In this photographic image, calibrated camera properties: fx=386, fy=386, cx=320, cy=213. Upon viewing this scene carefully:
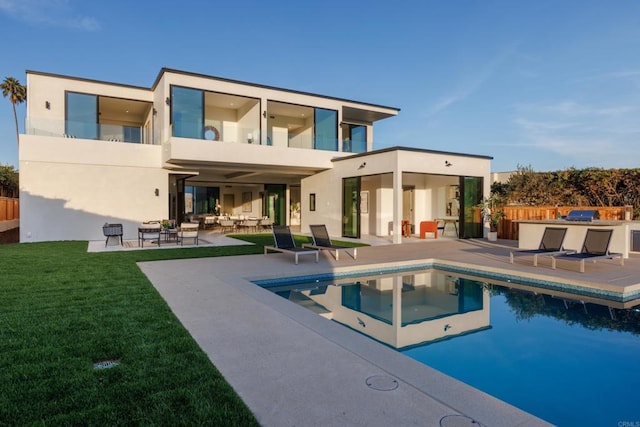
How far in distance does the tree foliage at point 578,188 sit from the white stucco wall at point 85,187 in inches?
710

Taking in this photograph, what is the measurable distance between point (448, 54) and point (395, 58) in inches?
97.2

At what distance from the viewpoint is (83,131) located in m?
15.0

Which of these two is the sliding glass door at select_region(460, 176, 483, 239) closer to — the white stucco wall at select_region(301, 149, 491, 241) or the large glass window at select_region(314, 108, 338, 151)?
the white stucco wall at select_region(301, 149, 491, 241)

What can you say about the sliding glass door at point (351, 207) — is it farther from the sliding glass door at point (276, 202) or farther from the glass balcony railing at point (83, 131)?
the glass balcony railing at point (83, 131)

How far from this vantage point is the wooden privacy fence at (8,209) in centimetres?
2402

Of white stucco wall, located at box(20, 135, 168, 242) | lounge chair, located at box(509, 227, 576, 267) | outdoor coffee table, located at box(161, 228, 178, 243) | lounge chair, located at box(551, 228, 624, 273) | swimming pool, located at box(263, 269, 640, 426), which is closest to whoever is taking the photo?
swimming pool, located at box(263, 269, 640, 426)

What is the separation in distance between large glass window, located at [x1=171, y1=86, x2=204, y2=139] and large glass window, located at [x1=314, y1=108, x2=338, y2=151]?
5.33 metres

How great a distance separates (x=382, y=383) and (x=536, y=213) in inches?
597

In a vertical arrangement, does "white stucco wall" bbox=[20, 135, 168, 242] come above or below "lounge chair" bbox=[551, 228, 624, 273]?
above

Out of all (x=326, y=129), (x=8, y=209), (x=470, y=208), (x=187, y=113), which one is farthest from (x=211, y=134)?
(x=8, y=209)

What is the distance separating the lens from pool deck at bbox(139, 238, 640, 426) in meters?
2.56

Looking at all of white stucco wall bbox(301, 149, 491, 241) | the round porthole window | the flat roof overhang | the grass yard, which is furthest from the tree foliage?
the grass yard

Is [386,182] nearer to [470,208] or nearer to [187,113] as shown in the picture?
[470,208]


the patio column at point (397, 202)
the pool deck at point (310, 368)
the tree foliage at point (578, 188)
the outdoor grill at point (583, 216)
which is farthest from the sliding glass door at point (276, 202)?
the pool deck at point (310, 368)
